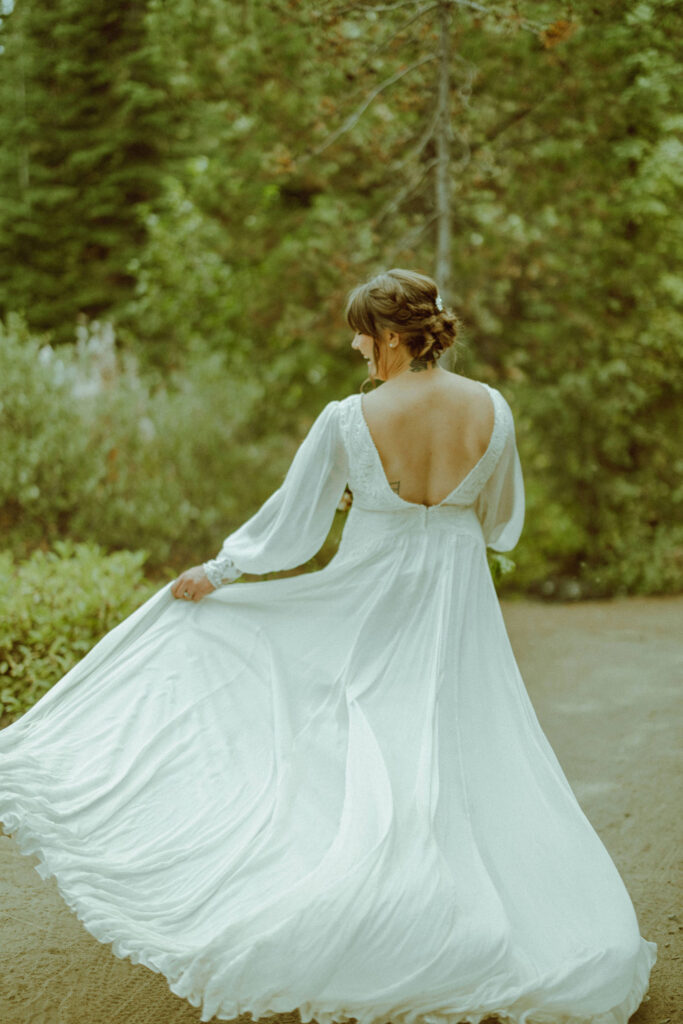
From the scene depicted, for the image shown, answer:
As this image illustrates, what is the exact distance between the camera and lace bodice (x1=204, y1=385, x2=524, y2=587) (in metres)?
2.91

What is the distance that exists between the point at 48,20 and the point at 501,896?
29.1ft

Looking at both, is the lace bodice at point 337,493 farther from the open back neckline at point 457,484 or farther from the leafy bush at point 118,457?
the leafy bush at point 118,457

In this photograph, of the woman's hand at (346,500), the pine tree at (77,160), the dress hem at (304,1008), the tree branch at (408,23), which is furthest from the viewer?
the pine tree at (77,160)

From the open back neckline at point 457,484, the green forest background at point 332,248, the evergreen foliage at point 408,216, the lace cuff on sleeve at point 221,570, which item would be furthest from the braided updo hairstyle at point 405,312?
the evergreen foliage at point 408,216

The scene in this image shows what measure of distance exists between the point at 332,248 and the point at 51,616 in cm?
466

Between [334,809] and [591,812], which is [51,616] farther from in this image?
[334,809]

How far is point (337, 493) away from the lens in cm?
304

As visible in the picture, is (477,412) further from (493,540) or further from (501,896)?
(501,896)

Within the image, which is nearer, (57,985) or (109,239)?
(57,985)

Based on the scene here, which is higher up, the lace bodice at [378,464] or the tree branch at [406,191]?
the tree branch at [406,191]

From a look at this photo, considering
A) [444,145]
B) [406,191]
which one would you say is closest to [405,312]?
[444,145]

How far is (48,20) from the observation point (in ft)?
29.2

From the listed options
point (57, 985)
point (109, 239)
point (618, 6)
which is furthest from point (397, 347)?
point (109, 239)

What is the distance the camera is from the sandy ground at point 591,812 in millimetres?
2801
